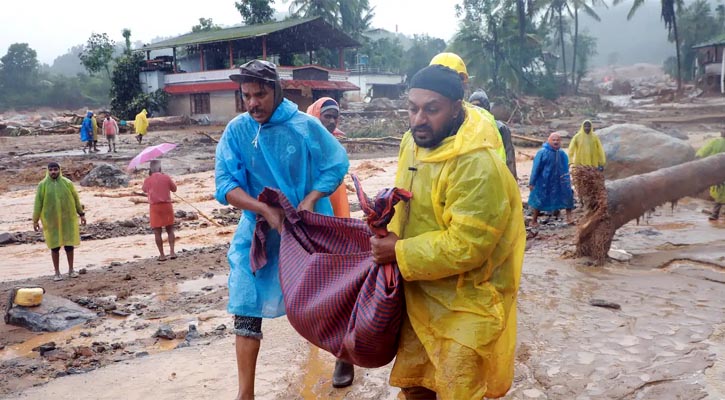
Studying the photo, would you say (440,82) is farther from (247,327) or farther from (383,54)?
(383,54)

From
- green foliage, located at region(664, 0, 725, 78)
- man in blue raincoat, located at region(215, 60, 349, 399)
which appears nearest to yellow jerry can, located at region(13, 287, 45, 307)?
man in blue raincoat, located at region(215, 60, 349, 399)

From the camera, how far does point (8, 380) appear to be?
165 inches

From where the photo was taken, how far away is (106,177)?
1546 centimetres

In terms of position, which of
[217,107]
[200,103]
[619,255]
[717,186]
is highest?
[200,103]

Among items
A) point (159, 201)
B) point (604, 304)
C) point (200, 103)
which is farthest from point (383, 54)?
point (604, 304)

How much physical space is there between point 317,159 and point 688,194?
21.2 feet

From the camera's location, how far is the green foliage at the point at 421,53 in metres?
54.2

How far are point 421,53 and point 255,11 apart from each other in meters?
20.7

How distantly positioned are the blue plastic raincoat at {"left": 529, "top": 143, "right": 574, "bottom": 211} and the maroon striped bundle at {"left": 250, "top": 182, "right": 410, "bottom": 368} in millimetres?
7372

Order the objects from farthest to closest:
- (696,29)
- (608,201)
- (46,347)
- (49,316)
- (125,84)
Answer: (696,29) → (125,84) → (608,201) → (49,316) → (46,347)

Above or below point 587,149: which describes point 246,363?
below

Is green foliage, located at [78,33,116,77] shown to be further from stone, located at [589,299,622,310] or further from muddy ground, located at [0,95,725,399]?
stone, located at [589,299,622,310]

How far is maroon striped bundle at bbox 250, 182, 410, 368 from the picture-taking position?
2225mm

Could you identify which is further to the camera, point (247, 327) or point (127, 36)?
point (127, 36)
